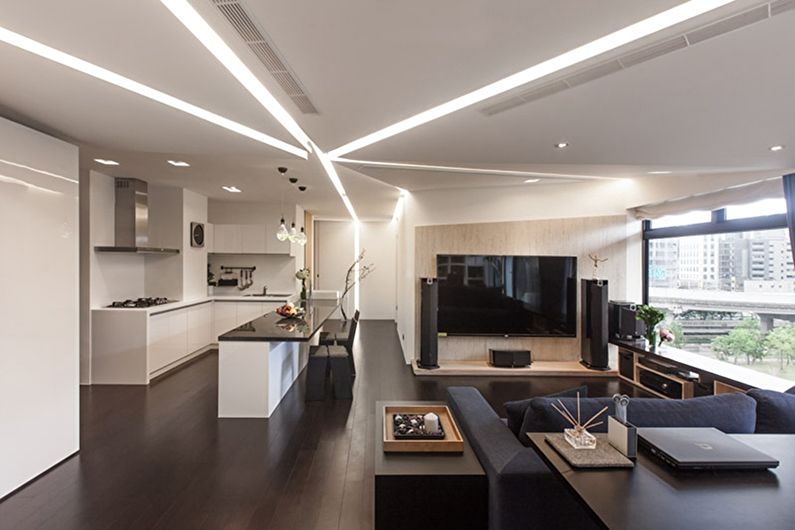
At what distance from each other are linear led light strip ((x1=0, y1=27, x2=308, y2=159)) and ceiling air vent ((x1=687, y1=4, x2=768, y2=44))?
109 inches

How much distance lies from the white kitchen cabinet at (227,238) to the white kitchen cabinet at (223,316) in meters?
1.06

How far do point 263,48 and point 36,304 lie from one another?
253 cm

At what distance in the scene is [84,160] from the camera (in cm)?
448

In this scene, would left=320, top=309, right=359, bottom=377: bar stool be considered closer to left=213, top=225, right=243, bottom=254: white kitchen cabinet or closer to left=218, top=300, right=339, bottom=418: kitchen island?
left=218, top=300, right=339, bottom=418: kitchen island

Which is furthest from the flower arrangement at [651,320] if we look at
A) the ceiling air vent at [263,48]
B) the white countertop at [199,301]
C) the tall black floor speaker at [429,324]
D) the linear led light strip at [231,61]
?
the white countertop at [199,301]

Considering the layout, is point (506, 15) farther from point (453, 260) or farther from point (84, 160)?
point (84, 160)

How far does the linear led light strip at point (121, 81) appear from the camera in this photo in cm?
183

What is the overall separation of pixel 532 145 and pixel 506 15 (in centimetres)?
184

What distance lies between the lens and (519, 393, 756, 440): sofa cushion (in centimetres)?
199

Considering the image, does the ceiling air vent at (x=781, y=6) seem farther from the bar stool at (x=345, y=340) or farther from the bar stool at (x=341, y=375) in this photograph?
the bar stool at (x=345, y=340)

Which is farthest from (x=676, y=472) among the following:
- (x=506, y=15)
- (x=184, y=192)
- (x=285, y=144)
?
(x=184, y=192)

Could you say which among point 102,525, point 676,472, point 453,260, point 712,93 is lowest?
point 102,525

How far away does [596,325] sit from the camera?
5.48 metres

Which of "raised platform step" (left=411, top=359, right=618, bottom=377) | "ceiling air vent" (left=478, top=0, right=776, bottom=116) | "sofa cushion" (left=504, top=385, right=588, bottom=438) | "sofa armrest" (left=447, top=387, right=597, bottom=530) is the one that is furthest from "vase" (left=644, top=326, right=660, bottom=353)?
"ceiling air vent" (left=478, top=0, right=776, bottom=116)
